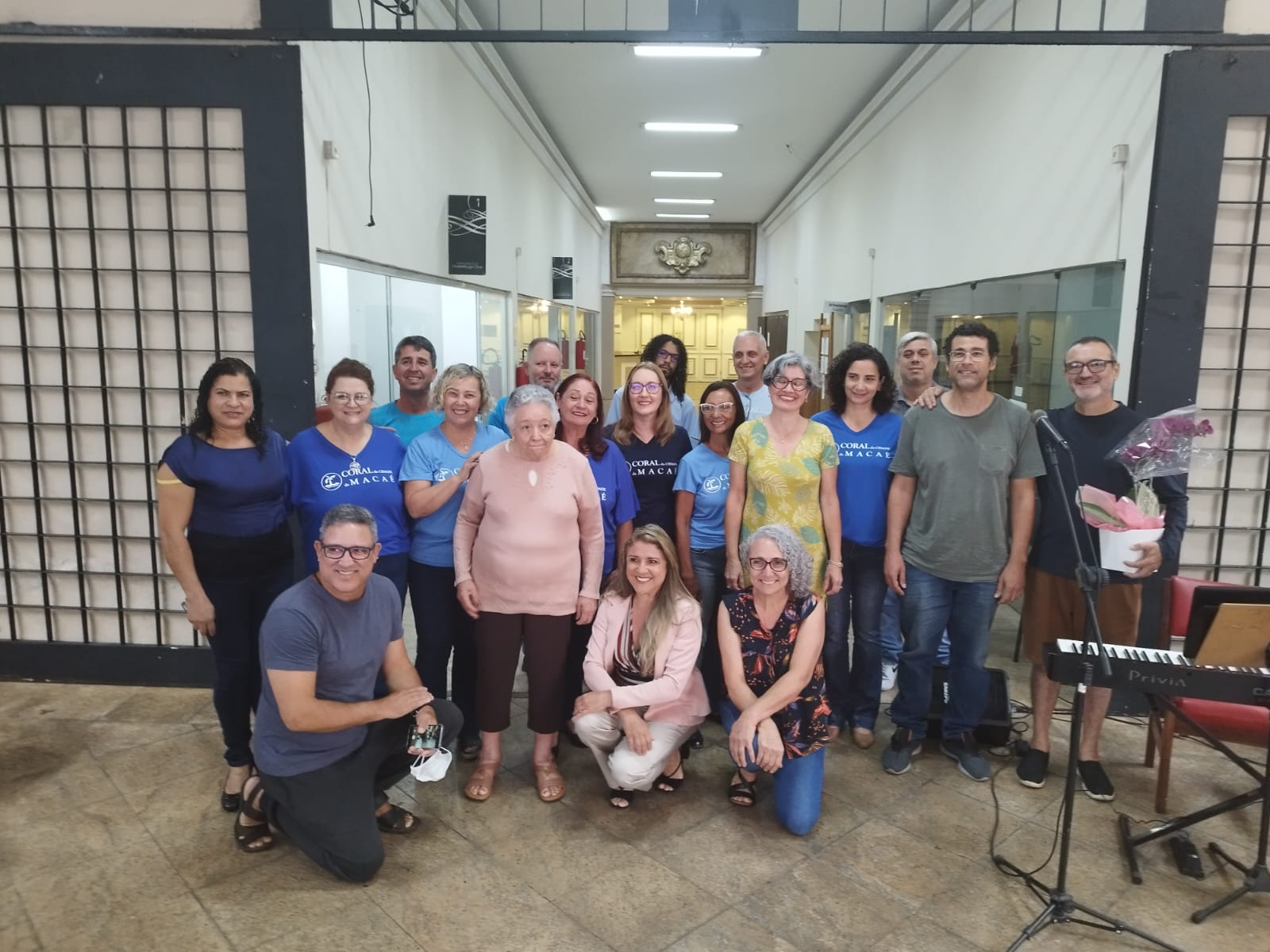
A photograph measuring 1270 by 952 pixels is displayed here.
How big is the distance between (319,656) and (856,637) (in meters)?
2.06

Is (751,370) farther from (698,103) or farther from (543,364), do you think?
(698,103)

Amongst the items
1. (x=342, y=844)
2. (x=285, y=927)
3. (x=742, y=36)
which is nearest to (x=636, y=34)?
(x=742, y=36)

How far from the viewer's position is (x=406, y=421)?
340 cm

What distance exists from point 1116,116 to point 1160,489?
6.37 ft

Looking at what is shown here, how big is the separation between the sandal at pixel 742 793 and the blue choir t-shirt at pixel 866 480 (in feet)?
3.28

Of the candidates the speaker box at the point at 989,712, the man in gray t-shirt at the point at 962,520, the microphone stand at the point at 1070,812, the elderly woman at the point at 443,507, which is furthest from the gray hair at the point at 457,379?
the speaker box at the point at 989,712

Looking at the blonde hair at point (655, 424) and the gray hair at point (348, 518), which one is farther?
the blonde hair at point (655, 424)

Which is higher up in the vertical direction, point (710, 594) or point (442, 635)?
point (710, 594)

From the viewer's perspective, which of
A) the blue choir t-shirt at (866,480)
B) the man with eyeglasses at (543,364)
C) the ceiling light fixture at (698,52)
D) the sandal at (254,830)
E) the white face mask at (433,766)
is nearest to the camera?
the white face mask at (433,766)

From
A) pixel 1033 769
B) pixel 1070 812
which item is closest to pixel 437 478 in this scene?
pixel 1070 812

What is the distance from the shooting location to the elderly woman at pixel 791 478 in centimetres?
307

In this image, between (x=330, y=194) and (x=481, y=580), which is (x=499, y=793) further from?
(x=330, y=194)

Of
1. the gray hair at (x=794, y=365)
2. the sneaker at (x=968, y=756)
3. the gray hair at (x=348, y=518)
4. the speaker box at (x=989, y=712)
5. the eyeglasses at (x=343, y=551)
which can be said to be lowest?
the sneaker at (x=968, y=756)

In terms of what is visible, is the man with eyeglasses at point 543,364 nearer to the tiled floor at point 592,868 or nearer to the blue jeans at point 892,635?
the tiled floor at point 592,868
